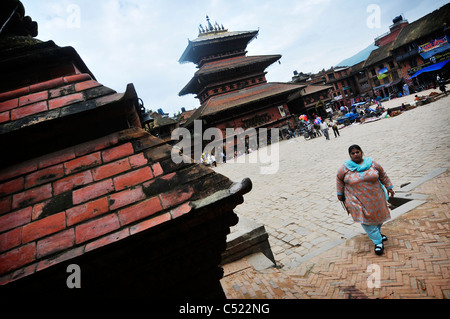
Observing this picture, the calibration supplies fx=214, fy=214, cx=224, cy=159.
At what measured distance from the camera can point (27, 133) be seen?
5.03 ft

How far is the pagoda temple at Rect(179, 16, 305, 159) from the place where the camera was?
76.3 feet

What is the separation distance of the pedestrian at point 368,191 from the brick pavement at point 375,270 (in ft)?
1.15

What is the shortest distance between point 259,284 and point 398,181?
476cm

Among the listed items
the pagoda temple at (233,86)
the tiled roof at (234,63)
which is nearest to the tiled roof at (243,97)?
the pagoda temple at (233,86)

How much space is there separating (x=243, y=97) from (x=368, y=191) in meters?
21.9

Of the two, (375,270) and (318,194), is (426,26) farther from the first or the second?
(375,270)

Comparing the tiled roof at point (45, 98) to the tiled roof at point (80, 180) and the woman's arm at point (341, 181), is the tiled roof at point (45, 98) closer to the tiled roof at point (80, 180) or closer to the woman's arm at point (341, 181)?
the tiled roof at point (80, 180)

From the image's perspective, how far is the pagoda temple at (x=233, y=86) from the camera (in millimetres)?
23266

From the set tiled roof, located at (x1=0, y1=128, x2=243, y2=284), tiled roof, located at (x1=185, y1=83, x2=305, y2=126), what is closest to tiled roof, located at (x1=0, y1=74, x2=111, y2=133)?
tiled roof, located at (x1=0, y1=128, x2=243, y2=284)

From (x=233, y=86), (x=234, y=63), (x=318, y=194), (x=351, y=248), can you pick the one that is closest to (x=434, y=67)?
(x=234, y=63)

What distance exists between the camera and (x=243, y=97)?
23969 millimetres

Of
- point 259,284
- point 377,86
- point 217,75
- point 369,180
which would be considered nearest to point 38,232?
point 259,284

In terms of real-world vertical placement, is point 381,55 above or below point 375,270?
above

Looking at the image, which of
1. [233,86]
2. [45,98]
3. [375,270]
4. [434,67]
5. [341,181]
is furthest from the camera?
[434,67]
